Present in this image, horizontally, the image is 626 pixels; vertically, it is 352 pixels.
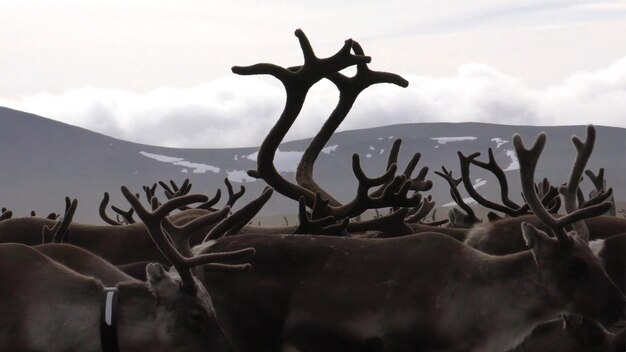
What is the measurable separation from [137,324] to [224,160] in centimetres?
15435

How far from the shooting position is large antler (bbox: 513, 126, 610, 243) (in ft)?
20.1

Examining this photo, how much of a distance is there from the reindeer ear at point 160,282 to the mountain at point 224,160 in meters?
131

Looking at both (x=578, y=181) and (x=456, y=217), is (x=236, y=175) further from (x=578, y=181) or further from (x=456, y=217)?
(x=578, y=181)

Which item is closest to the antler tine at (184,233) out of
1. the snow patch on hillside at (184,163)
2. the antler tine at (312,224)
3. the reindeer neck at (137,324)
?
the reindeer neck at (137,324)

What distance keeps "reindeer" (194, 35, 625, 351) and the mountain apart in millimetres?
130806

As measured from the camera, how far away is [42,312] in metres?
5.72

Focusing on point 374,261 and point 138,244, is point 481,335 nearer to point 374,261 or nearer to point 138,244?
point 374,261

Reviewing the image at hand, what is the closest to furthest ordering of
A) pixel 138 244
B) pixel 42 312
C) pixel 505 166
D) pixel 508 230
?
pixel 42 312 < pixel 508 230 < pixel 138 244 < pixel 505 166

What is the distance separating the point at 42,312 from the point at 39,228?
315 centimetres

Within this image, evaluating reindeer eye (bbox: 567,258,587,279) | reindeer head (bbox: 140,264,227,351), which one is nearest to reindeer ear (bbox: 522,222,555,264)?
reindeer eye (bbox: 567,258,587,279)

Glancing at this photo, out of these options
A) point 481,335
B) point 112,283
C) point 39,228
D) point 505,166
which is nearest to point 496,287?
point 481,335

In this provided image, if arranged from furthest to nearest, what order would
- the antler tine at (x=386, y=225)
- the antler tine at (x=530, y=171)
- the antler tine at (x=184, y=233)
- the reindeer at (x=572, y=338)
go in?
the antler tine at (x=386, y=225) < the antler tine at (x=530, y=171) < the antler tine at (x=184, y=233) < the reindeer at (x=572, y=338)

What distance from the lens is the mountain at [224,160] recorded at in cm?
14488

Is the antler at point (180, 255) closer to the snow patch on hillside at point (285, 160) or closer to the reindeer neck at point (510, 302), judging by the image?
the reindeer neck at point (510, 302)
